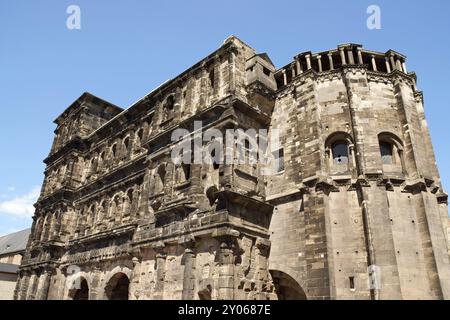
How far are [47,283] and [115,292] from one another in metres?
6.84

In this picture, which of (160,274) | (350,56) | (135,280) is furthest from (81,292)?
(350,56)

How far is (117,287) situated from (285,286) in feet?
35.2

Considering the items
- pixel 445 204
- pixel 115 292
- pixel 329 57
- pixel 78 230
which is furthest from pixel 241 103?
pixel 78 230

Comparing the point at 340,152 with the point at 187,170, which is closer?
the point at 340,152

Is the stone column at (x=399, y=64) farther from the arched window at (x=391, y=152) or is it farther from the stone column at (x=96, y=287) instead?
the stone column at (x=96, y=287)

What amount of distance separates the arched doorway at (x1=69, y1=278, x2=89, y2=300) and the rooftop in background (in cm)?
3497

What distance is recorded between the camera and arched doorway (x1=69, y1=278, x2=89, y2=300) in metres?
22.8

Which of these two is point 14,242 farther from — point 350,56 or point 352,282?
point 350,56

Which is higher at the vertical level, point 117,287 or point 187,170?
A: point 187,170

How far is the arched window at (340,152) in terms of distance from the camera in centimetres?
1515

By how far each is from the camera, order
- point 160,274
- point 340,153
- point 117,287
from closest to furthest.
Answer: point 340,153 → point 160,274 → point 117,287

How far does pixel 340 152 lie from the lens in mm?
15344

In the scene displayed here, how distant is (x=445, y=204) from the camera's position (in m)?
14.5

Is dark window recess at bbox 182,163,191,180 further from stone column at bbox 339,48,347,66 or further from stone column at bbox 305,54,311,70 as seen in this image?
stone column at bbox 339,48,347,66
